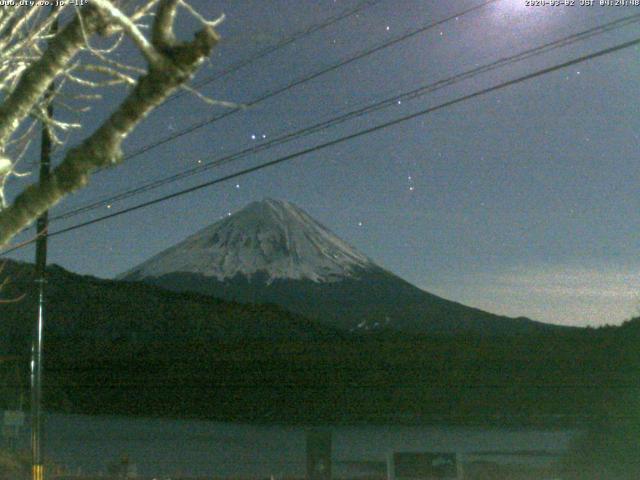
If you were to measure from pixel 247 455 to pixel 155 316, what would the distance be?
99.6 feet

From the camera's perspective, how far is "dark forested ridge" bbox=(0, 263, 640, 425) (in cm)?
3406

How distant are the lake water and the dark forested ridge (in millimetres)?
1223

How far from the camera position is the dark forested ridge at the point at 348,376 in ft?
112

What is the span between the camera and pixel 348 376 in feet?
124

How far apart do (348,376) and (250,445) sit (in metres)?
6.63

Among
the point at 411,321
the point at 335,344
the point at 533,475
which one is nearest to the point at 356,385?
the point at 335,344

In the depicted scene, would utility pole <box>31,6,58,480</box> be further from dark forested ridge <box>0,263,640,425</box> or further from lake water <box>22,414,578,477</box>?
dark forested ridge <box>0,263,640,425</box>

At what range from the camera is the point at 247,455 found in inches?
1182

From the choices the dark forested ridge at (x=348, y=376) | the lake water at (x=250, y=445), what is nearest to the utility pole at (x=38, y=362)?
the lake water at (x=250, y=445)


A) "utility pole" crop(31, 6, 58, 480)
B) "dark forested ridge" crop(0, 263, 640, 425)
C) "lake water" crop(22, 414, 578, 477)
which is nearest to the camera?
"utility pole" crop(31, 6, 58, 480)

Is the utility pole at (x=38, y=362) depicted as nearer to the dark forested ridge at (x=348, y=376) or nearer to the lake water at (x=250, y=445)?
the lake water at (x=250, y=445)

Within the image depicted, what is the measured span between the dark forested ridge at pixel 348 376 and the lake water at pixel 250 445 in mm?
1223

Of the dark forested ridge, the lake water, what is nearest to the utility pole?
the lake water

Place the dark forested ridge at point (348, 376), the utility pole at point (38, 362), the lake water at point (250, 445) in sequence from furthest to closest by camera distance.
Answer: the dark forested ridge at point (348, 376) → the lake water at point (250, 445) → the utility pole at point (38, 362)
